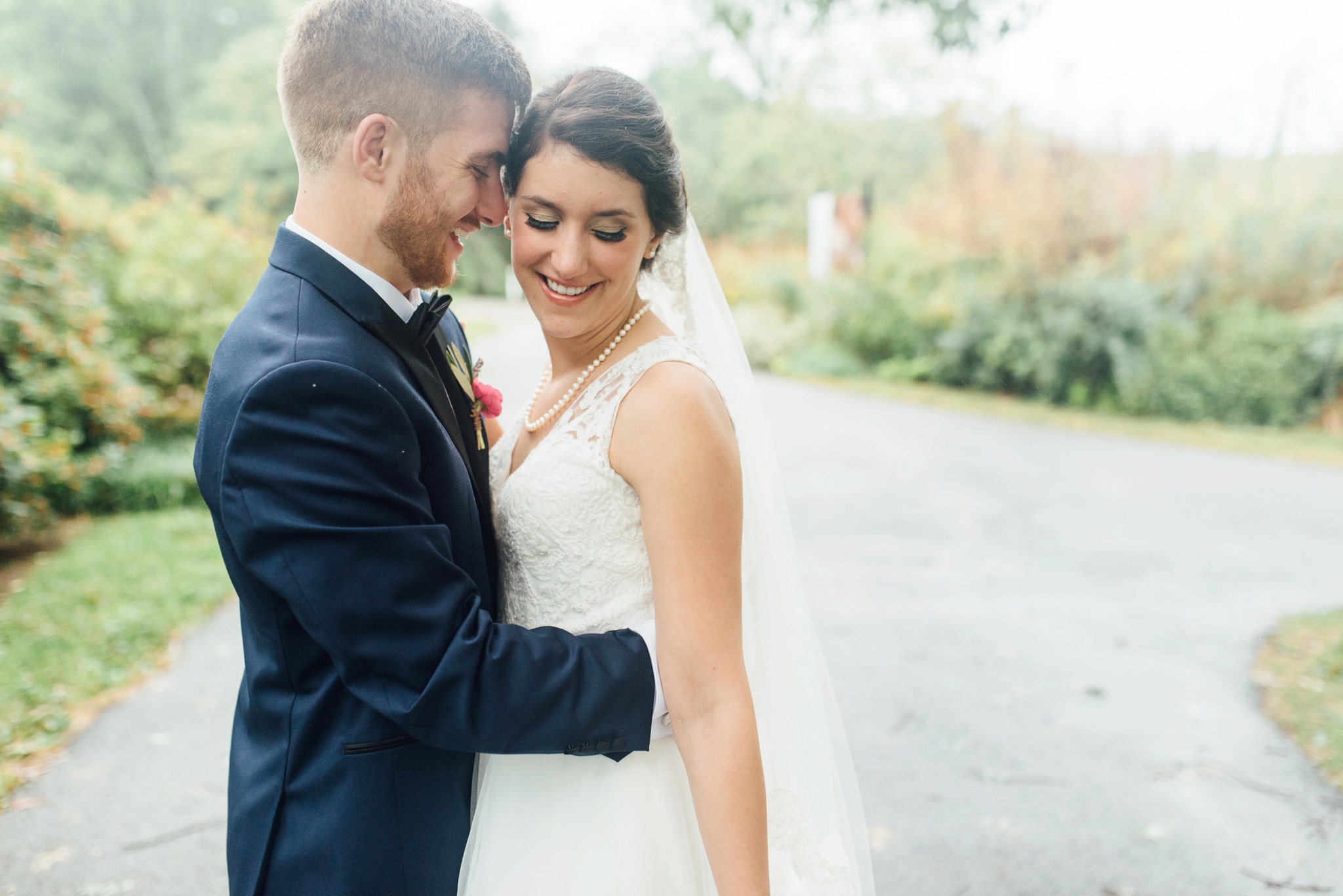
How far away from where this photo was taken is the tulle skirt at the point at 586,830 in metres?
1.74

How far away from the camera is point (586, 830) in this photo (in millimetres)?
1773

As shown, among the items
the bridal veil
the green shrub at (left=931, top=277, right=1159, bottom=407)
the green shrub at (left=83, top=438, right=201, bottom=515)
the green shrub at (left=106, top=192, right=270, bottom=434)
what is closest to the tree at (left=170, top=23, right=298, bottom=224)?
the green shrub at (left=106, top=192, right=270, bottom=434)

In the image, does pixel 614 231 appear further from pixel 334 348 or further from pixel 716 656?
pixel 716 656

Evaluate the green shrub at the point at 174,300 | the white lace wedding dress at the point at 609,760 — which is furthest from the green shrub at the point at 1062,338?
the white lace wedding dress at the point at 609,760

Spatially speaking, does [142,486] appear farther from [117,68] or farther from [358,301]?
[117,68]

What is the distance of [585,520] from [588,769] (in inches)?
21.1

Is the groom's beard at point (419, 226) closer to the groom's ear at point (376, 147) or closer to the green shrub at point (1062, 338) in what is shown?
the groom's ear at point (376, 147)

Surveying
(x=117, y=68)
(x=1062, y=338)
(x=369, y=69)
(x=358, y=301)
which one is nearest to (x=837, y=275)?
(x=1062, y=338)

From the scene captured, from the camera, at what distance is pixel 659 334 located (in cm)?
192

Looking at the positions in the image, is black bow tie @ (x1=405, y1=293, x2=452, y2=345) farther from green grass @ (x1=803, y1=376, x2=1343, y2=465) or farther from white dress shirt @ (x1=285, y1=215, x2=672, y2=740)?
green grass @ (x1=803, y1=376, x2=1343, y2=465)

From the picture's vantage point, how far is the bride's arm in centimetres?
159

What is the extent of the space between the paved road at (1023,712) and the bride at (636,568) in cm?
191

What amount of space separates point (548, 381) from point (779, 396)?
1357 centimetres

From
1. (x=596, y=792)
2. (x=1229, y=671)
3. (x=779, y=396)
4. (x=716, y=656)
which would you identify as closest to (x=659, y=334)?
(x=716, y=656)
